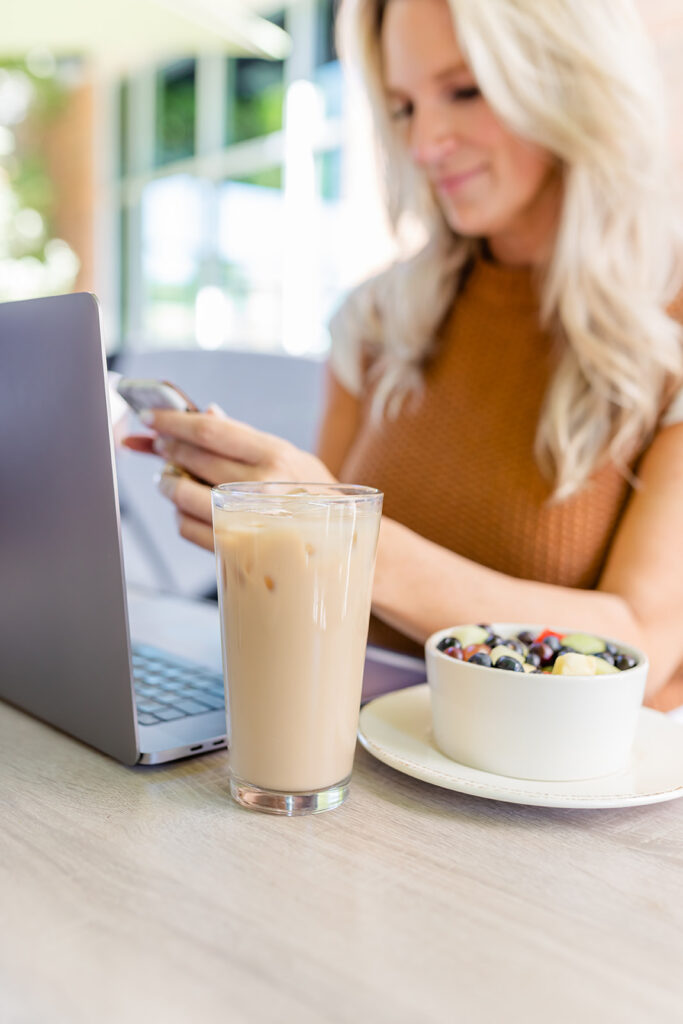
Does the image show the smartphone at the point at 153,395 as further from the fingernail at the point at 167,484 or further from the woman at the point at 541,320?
the woman at the point at 541,320

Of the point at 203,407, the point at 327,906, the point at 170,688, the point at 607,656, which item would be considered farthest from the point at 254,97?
the point at 327,906

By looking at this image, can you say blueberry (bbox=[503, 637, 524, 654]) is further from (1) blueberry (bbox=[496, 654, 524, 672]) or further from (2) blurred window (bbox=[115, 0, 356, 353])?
(2) blurred window (bbox=[115, 0, 356, 353])

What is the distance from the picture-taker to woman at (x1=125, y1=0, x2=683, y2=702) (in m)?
0.98

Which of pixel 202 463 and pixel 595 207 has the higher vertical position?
pixel 595 207

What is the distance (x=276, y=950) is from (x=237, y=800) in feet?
0.48

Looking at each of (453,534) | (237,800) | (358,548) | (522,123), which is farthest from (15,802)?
(522,123)

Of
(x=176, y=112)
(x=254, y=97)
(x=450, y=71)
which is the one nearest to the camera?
(x=450, y=71)

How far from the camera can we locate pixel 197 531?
674 mm

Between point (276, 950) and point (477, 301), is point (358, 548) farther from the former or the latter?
point (477, 301)

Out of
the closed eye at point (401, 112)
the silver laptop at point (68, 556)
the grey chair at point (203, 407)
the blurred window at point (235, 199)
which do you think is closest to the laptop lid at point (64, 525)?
the silver laptop at point (68, 556)

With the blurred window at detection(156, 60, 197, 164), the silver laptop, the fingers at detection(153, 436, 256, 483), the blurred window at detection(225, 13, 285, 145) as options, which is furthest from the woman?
the blurred window at detection(156, 60, 197, 164)

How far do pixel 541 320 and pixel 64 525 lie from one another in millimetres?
764

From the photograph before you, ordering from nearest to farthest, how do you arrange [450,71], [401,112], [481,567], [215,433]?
[215,433] → [481,567] → [450,71] → [401,112]

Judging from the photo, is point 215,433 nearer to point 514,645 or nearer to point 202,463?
point 202,463
